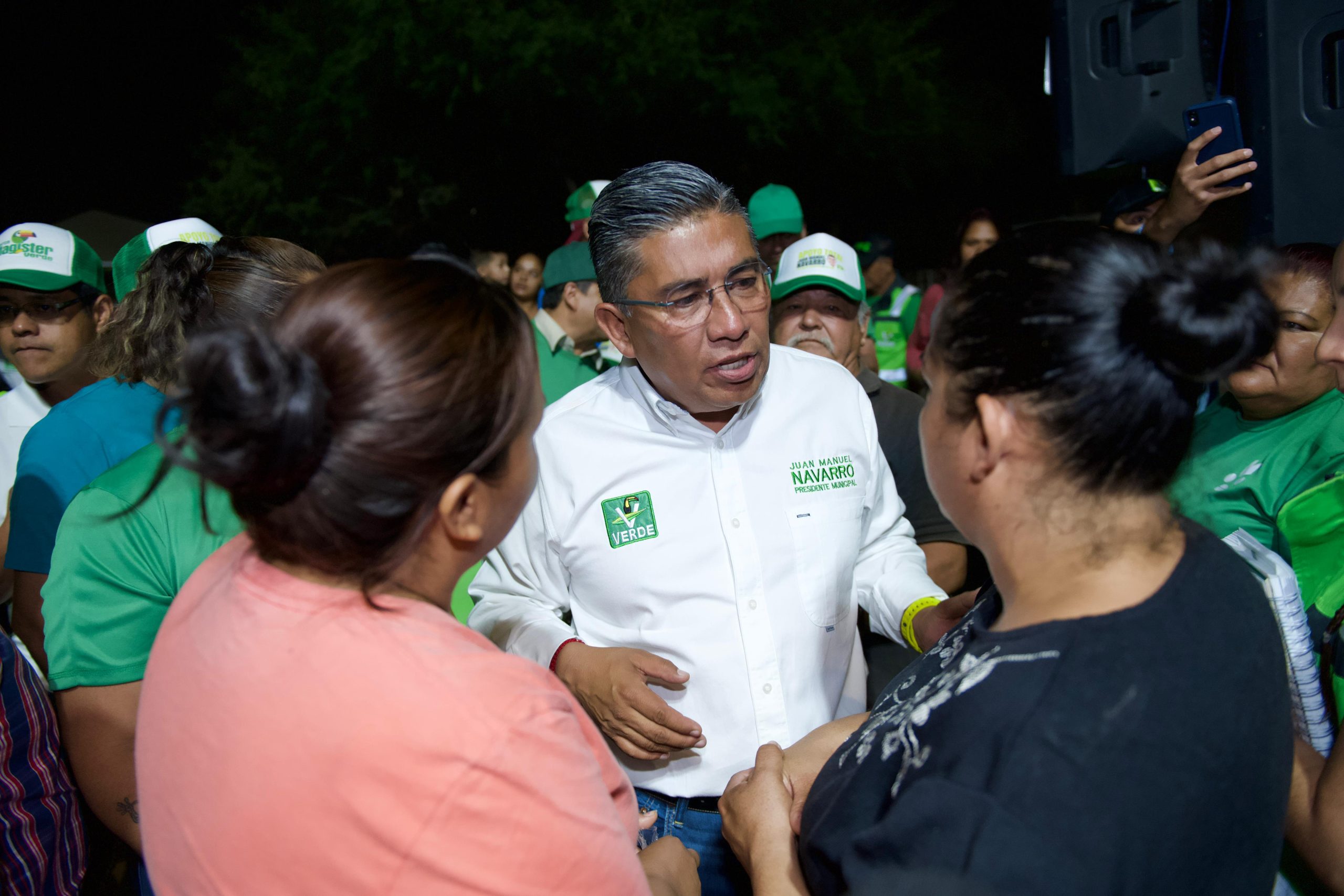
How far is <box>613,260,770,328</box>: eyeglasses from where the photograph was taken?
79.0 inches

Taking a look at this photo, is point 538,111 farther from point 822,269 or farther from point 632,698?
point 632,698

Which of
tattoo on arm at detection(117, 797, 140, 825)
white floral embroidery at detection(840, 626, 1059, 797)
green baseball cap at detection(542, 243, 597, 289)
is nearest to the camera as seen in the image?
white floral embroidery at detection(840, 626, 1059, 797)

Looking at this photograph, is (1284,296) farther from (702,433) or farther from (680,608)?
(680,608)

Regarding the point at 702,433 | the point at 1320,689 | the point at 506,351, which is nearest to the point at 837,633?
the point at 702,433

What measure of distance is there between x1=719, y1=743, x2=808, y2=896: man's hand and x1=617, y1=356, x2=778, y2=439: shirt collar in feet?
2.53

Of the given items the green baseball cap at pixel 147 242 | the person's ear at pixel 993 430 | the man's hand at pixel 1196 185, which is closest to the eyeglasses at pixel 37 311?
the green baseball cap at pixel 147 242

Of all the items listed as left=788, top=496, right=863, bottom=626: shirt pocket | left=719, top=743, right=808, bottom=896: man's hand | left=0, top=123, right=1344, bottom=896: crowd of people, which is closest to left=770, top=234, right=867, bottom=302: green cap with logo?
left=788, top=496, right=863, bottom=626: shirt pocket

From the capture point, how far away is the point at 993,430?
41.6 inches

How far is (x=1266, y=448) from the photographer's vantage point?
2.37 metres

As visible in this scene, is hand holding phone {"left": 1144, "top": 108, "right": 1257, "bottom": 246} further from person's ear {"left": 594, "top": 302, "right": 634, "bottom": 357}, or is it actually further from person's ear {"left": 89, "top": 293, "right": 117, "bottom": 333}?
person's ear {"left": 89, "top": 293, "right": 117, "bottom": 333}

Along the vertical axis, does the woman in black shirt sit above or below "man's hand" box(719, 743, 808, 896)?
above

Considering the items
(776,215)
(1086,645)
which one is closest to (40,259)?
(776,215)

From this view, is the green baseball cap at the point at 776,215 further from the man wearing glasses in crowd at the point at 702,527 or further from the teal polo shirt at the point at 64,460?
the teal polo shirt at the point at 64,460

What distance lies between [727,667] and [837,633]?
28 centimetres
